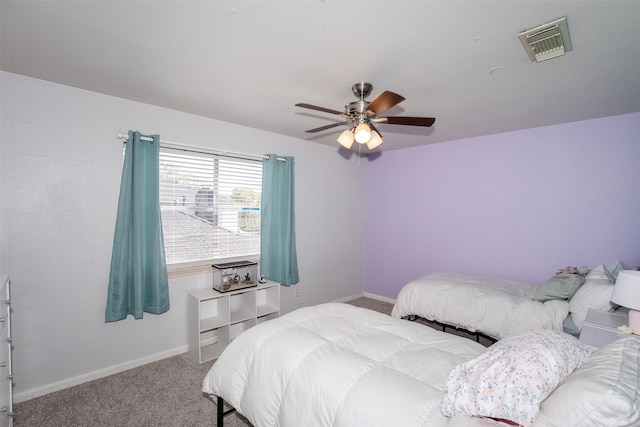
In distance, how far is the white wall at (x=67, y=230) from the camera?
2.23m

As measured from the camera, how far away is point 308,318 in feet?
6.89

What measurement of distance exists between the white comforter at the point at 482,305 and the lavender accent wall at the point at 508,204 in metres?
0.52

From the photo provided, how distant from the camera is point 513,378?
107cm

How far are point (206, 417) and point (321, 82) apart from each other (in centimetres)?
256

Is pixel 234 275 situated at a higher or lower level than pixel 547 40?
lower

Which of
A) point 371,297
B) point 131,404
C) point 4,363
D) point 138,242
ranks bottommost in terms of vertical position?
point 131,404

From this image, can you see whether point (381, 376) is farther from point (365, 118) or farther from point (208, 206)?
point (208, 206)

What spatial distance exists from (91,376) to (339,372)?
7.74ft

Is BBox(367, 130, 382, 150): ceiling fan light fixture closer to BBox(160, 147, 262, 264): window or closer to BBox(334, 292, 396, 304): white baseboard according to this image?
BBox(160, 147, 262, 264): window

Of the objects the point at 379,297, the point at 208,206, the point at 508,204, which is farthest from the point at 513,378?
the point at 379,297

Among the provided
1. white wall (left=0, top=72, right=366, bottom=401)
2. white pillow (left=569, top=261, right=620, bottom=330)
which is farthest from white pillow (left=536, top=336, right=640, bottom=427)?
white wall (left=0, top=72, right=366, bottom=401)

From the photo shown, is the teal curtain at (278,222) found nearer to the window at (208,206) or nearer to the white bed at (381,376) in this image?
the window at (208,206)

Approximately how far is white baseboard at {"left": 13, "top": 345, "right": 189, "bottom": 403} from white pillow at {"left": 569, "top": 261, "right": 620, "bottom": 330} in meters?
3.52

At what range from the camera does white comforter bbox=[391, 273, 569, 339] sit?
259cm
